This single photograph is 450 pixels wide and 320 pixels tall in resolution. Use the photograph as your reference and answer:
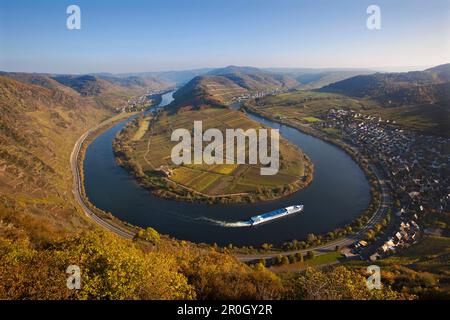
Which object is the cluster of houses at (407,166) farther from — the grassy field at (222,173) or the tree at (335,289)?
the tree at (335,289)

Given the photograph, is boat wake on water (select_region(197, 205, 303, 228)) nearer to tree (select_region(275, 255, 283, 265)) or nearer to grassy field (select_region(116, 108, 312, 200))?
grassy field (select_region(116, 108, 312, 200))

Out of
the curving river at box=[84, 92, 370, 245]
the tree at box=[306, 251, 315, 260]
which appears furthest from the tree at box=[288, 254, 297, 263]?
the curving river at box=[84, 92, 370, 245]

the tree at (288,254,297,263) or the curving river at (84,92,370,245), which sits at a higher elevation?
the curving river at (84,92,370,245)

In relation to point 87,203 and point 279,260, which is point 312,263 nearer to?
point 279,260

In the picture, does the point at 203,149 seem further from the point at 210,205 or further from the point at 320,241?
the point at 320,241

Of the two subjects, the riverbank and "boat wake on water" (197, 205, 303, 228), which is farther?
"boat wake on water" (197, 205, 303, 228)

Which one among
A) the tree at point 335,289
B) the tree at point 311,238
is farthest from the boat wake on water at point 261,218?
the tree at point 335,289

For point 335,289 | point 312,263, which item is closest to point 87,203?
point 312,263
